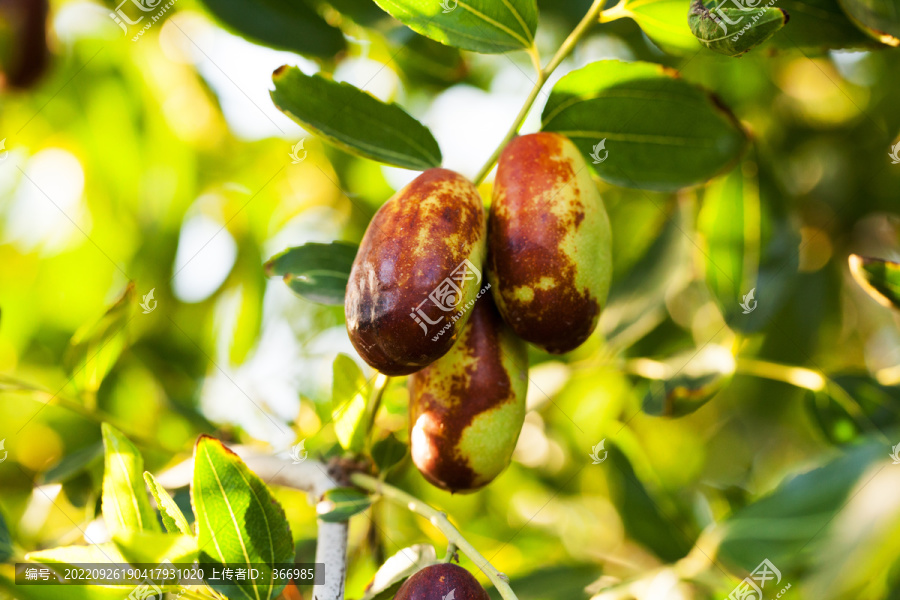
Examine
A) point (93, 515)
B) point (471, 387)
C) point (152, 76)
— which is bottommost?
point (93, 515)

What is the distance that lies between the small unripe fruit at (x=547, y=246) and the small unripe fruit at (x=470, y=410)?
57 mm

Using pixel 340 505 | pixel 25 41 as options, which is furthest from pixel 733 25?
pixel 25 41

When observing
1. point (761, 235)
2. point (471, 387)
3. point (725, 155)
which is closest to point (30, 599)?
point (471, 387)

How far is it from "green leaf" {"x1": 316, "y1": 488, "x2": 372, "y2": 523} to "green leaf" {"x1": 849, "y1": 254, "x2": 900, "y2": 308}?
832 mm

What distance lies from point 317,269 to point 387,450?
33 centimetres

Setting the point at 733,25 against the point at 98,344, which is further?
the point at 98,344

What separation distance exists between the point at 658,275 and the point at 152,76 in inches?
68.6

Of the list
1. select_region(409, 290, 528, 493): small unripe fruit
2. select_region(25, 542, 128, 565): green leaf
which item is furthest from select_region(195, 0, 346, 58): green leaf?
select_region(25, 542, 128, 565): green leaf

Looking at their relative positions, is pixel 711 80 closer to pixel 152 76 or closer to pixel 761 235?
pixel 761 235

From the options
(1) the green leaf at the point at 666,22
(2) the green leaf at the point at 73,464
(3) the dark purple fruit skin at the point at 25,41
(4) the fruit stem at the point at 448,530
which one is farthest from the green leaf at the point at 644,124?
(3) the dark purple fruit skin at the point at 25,41

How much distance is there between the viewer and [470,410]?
92cm

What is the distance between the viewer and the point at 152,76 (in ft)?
7.06

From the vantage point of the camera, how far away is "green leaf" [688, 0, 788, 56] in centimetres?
78

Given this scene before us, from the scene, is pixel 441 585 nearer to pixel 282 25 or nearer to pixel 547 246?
pixel 547 246
